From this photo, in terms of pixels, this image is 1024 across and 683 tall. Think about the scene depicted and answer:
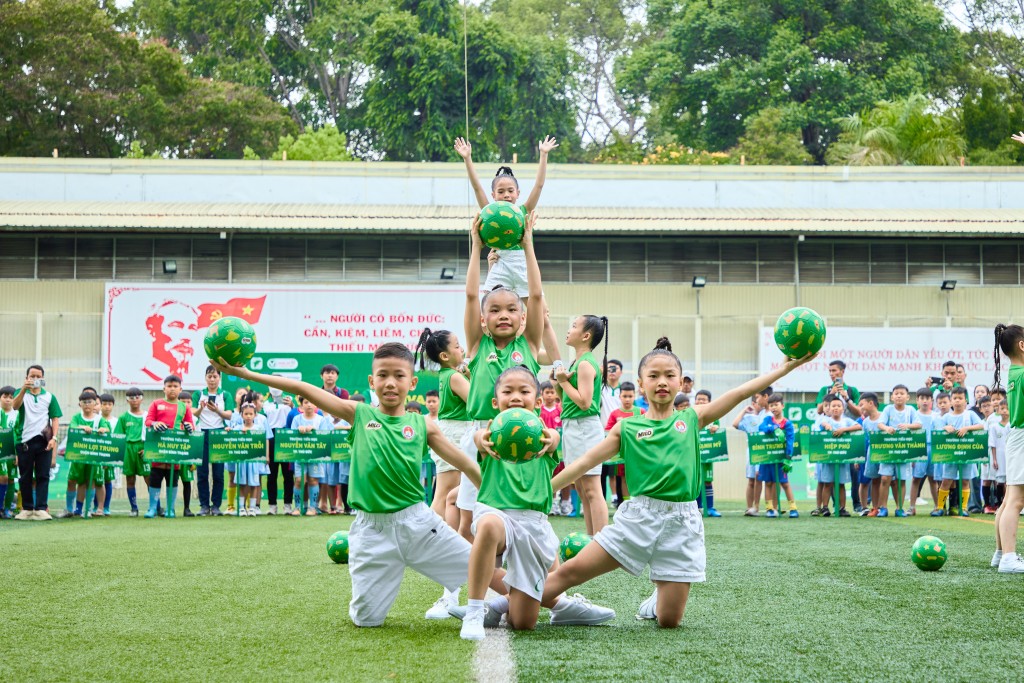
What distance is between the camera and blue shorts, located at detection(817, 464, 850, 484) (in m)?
17.4

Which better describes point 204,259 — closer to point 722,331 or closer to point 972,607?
point 722,331

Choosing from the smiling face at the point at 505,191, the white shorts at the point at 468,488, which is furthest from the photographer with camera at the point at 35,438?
the white shorts at the point at 468,488

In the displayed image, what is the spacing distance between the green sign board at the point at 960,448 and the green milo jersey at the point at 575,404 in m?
8.94

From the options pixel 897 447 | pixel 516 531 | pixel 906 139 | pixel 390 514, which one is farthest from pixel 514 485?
pixel 906 139

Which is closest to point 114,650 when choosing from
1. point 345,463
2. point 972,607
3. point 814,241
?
point 972,607

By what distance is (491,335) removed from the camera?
7.70 metres

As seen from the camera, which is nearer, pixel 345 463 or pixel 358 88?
pixel 345 463

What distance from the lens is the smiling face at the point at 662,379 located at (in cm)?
681

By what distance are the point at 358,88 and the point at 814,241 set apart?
88.7ft

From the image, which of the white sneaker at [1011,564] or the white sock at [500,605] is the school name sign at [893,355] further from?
the white sock at [500,605]

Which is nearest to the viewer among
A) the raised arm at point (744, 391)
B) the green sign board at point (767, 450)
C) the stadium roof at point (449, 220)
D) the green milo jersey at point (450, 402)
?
the raised arm at point (744, 391)

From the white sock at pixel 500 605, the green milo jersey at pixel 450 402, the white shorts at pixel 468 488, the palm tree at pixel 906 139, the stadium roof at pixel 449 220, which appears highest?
the palm tree at pixel 906 139

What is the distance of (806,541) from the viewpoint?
12.4 m

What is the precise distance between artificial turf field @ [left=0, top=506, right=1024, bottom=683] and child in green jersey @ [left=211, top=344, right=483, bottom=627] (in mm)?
258
